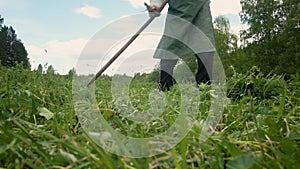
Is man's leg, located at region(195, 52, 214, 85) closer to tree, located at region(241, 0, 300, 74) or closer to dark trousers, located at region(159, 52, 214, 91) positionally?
dark trousers, located at region(159, 52, 214, 91)

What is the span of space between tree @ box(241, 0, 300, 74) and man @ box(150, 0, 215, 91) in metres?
23.2

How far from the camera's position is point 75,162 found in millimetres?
692

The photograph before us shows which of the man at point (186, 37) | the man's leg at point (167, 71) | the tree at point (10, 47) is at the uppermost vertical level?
the tree at point (10, 47)

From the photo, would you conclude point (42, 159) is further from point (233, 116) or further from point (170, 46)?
point (170, 46)

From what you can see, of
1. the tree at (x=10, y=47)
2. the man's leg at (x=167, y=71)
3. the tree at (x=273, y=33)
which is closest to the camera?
the man's leg at (x=167, y=71)

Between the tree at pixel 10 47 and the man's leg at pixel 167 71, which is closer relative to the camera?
the man's leg at pixel 167 71

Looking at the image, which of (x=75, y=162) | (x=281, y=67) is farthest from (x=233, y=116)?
(x=281, y=67)

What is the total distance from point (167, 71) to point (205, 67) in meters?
0.44

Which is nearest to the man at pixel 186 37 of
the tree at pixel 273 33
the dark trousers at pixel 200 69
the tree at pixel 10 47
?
the dark trousers at pixel 200 69

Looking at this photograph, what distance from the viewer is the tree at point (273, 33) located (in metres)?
27.1

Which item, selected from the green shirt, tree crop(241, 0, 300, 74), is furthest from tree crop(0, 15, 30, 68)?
the green shirt

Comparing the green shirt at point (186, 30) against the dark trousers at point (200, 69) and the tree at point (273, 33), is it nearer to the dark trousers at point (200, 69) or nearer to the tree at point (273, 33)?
the dark trousers at point (200, 69)

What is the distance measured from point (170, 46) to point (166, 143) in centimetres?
369

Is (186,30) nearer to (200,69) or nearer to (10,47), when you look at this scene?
(200,69)
